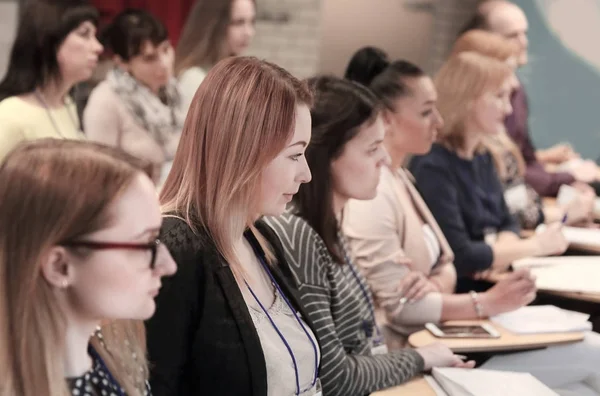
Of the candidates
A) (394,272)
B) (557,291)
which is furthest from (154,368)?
(557,291)

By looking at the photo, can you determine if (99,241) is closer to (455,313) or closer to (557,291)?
(455,313)

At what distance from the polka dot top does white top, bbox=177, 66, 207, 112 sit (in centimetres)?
286

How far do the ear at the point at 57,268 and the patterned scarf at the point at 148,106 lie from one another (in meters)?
2.66

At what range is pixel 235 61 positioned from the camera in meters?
1.65

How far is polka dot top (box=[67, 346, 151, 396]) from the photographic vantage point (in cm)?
116

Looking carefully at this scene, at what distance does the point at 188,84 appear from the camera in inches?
158

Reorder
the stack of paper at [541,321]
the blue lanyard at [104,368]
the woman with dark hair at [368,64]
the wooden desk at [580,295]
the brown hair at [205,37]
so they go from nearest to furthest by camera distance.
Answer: the blue lanyard at [104,368] < the stack of paper at [541,321] < the wooden desk at [580,295] < the woman with dark hair at [368,64] < the brown hair at [205,37]

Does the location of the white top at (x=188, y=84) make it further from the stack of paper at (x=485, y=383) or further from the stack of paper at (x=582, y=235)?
the stack of paper at (x=485, y=383)

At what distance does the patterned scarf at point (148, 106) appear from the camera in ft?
12.2

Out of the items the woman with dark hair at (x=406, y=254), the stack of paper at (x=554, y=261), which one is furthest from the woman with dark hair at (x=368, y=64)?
the stack of paper at (x=554, y=261)

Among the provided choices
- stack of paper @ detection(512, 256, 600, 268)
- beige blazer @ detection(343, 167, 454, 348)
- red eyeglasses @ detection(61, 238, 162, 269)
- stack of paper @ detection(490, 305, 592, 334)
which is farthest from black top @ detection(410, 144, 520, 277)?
red eyeglasses @ detection(61, 238, 162, 269)

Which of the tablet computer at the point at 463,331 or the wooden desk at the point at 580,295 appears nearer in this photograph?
the tablet computer at the point at 463,331

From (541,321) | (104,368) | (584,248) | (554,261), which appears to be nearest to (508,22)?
(584,248)

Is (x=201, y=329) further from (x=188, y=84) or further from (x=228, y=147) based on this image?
(x=188, y=84)
